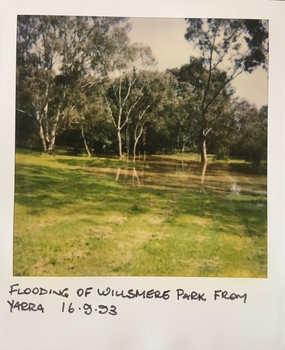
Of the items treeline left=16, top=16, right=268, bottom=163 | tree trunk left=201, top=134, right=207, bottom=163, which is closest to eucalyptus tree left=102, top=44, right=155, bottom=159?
treeline left=16, top=16, right=268, bottom=163

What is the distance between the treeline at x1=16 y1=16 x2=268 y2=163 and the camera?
0.67 meters

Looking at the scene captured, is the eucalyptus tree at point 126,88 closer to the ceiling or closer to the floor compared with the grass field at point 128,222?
closer to the ceiling

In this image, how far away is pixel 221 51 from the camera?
0.68 metres

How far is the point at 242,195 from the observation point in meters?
0.66

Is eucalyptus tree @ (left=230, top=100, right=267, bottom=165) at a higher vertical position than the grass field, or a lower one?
higher

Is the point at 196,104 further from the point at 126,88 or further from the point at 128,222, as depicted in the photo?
the point at 128,222

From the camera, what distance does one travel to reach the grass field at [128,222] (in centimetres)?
64
